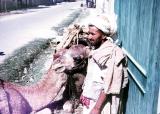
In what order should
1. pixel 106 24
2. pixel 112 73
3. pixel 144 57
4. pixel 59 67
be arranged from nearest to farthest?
pixel 144 57
pixel 112 73
pixel 106 24
pixel 59 67

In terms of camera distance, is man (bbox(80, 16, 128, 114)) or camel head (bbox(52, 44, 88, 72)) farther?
camel head (bbox(52, 44, 88, 72))

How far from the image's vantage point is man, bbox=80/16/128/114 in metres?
3.41

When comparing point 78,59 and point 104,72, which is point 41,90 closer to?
point 78,59

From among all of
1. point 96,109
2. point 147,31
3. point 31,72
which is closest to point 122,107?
point 96,109

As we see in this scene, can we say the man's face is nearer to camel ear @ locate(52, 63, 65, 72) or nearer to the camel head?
the camel head

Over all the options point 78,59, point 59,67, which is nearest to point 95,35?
point 78,59

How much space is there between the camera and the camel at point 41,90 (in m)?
4.48

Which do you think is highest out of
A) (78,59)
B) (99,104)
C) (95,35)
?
(95,35)

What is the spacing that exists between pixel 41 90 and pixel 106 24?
6.06 feet

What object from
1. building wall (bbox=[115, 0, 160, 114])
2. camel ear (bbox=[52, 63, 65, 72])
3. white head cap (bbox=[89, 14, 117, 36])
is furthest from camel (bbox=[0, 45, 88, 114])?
white head cap (bbox=[89, 14, 117, 36])

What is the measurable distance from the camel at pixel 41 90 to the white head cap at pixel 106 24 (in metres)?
1.21

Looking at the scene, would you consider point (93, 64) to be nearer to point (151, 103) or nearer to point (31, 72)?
point (151, 103)

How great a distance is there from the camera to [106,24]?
350 cm

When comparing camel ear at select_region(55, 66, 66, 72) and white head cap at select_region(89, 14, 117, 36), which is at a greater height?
white head cap at select_region(89, 14, 117, 36)
